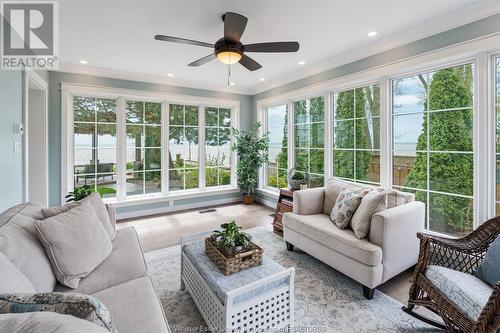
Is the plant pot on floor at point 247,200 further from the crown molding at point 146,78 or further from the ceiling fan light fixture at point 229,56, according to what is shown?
the ceiling fan light fixture at point 229,56

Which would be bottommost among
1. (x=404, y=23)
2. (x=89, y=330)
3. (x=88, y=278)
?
(x=88, y=278)

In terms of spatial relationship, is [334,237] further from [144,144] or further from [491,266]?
[144,144]

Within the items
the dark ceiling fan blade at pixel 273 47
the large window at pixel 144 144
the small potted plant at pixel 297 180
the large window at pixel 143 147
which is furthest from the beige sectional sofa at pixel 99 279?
the large window at pixel 143 147

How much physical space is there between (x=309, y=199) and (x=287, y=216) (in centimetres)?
36

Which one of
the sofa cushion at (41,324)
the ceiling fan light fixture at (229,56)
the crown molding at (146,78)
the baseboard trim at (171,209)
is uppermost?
the crown molding at (146,78)

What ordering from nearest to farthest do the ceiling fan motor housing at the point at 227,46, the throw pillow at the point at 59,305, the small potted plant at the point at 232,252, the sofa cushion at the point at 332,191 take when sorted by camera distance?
1. the throw pillow at the point at 59,305
2. the small potted plant at the point at 232,252
3. the ceiling fan motor housing at the point at 227,46
4. the sofa cushion at the point at 332,191

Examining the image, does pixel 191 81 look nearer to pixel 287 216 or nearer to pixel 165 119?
pixel 165 119

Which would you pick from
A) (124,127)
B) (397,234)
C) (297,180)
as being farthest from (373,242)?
(124,127)

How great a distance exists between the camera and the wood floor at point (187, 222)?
3.54m

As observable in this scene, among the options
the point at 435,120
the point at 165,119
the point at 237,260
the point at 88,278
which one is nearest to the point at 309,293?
the point at 237,260

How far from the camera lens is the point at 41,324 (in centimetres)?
65

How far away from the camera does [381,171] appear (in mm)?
3199

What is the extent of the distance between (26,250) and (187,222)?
293 centimetres

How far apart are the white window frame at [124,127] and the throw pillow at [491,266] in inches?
171
